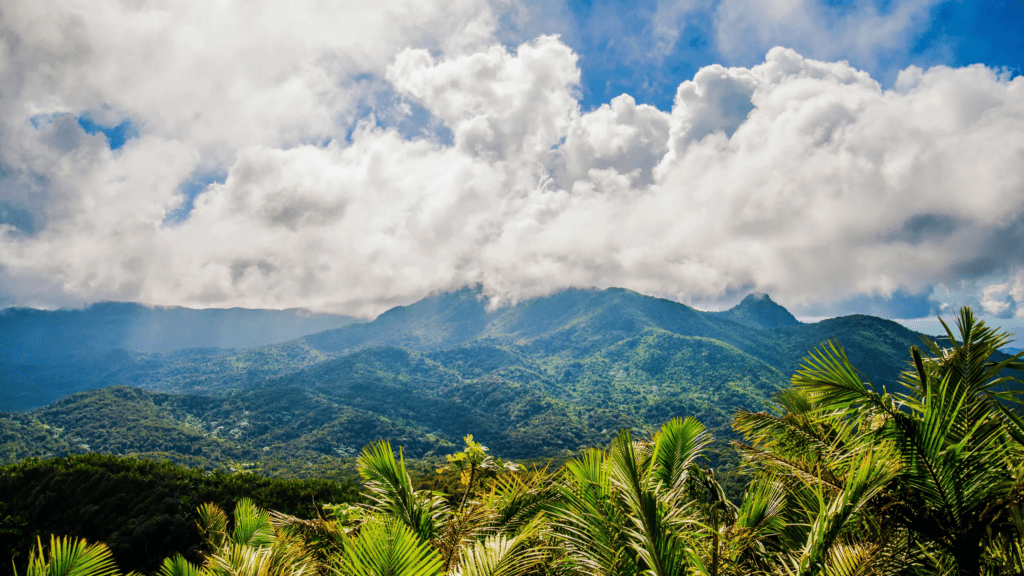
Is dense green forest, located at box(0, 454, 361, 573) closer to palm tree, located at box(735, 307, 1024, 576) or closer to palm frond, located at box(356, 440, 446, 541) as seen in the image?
palm frond, located at box(356, 440, 446, 541)

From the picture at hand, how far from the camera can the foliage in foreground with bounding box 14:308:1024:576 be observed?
7.64 feet

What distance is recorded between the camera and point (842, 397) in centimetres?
294

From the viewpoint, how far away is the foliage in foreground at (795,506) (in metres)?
2.33

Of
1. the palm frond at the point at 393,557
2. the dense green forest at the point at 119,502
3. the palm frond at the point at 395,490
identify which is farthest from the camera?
the dense green forest at the point at 119,502

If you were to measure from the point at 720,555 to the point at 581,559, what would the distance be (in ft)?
Result: 3.02

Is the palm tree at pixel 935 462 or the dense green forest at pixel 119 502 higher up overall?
the palm tree at pixel 935 462

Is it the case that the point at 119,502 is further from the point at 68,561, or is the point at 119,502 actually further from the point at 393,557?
the point at 393,557

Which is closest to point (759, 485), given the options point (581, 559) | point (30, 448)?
point (581, 559)

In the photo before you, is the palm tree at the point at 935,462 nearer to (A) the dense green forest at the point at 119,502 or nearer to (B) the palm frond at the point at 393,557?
(B) the palm frond at the point at 393,557

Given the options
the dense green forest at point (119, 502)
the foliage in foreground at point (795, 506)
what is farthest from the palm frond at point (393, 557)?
the dense green forest at point (119, 502)

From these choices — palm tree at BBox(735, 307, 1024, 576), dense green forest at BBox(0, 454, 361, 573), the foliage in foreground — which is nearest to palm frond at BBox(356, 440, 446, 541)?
the foliage in foreground

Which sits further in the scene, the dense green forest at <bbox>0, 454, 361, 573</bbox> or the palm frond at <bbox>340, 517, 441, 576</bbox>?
the dense green forest at <bbox>0, 454, 361, 573</bbox>

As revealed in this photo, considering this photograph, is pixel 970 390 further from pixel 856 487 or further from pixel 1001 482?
pixel 856 487

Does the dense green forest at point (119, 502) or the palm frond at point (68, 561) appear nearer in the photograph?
the palm frond at point (68, 561)
